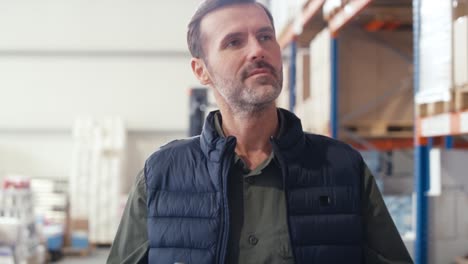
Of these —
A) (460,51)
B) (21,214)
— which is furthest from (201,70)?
(21,214)

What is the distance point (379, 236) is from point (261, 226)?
1.45 ft

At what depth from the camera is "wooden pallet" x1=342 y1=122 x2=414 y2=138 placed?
5.04 m

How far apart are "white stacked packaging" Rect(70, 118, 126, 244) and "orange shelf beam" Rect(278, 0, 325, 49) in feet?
14.8

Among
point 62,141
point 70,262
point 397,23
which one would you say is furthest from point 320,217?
point 62,141

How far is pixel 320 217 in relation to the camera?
1.94m

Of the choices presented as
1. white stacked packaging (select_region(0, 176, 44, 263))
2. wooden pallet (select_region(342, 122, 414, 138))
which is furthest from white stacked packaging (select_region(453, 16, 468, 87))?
white stacked packaging (select_region(0, 176, 44, 263))

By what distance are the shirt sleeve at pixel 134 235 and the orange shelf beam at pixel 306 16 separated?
142 inches

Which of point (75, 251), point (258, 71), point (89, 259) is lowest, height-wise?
point (89, 259)

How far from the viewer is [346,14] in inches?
178

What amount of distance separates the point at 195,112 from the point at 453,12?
5178mm

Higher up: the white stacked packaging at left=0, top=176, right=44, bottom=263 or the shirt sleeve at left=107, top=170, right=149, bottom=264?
the shirt sleeve at left=107, top=170, right=149, bottom=264

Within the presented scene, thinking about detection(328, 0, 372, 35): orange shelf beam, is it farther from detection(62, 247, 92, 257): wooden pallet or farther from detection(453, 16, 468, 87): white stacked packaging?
detection(62, 247, 92, 257): wooden pallet

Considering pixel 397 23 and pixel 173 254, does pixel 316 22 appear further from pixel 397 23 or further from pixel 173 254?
pixel 173 254

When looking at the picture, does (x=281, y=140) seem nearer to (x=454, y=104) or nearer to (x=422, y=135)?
(x=454, y=104)
